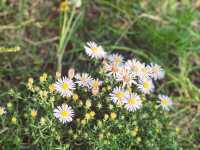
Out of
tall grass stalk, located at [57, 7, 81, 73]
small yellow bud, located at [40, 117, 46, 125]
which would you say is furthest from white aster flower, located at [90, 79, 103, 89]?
tall grass stalk, located at [57, 7, 81, 73]

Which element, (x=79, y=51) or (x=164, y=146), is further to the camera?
(x=79, y=51)

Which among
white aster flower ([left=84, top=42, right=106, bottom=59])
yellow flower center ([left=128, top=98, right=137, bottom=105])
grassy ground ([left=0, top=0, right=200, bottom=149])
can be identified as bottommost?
yellow flower center ([left=128, top=98, right=137, bottom=105])

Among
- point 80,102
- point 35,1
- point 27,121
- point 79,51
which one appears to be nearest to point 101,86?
point 80,102

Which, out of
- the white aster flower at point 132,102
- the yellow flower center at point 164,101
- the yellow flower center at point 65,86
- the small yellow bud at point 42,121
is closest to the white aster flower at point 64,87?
the yellow flower center at point 65,86

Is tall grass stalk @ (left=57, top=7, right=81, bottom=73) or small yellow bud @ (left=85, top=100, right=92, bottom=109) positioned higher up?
tall grass stalk @ (left=57, top=7, right=81, bottom=73)

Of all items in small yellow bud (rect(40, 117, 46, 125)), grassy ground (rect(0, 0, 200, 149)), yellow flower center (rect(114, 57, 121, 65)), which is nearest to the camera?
small yellow bud (rect(40, 117, 46, 125))

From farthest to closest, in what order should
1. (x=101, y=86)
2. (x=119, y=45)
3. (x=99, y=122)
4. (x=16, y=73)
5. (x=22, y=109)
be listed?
(x=119, y=45)
(x=16, y=73)
(x=22, y=109)
(x=101, y=86)
(x=99, y=122)

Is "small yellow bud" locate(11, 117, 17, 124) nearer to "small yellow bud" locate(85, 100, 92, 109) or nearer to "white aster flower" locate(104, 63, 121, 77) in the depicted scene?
"small yellow bud" locate(85, 100, 92, 109)

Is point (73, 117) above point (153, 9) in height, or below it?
below

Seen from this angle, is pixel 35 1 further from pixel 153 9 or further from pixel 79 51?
pixel 153 9
